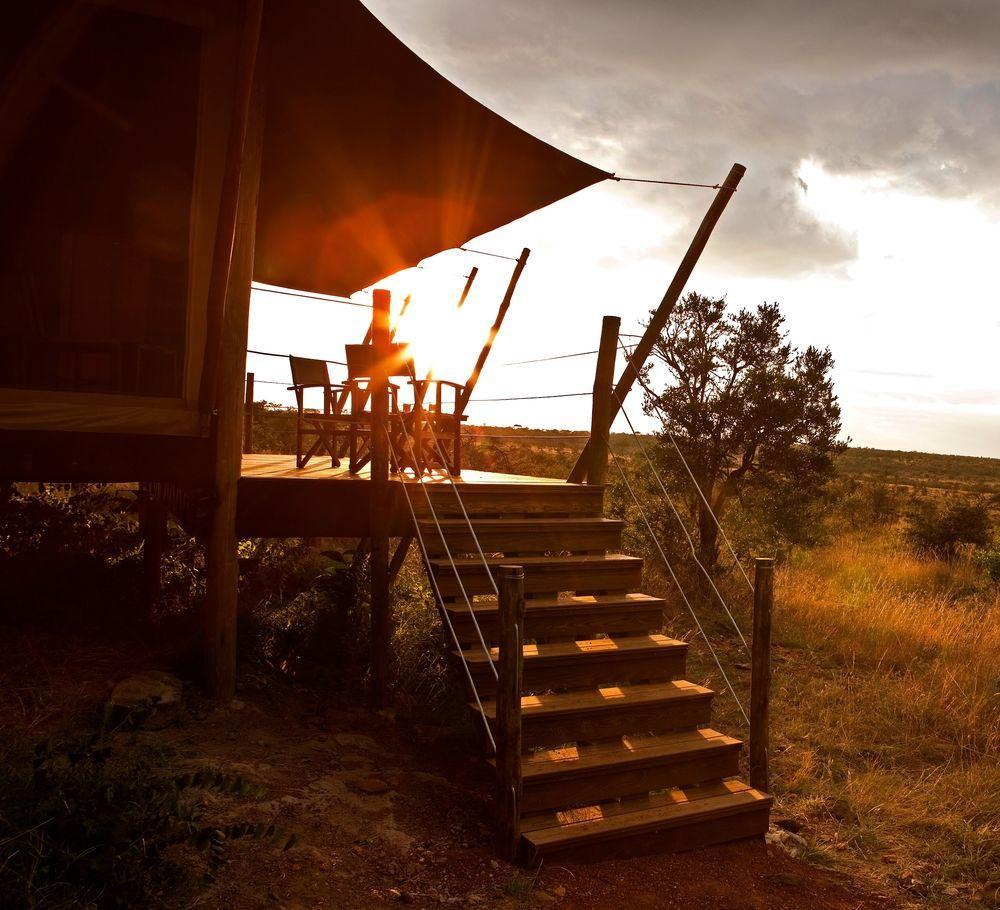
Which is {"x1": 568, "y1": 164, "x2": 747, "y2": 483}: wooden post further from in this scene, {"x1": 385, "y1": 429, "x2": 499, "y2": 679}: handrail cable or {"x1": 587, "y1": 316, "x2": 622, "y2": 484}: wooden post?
Result: {"x1": 385, "y1": 429, "x2": 499, "y2": 679}: handrail cable

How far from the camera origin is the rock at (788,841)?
423cm

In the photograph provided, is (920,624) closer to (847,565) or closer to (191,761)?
(847,565)

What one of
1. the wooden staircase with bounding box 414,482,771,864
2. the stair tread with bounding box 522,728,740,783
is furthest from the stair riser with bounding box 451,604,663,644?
the stair tread with bounding box 522,728,740,783

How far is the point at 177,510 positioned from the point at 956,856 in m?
5.45

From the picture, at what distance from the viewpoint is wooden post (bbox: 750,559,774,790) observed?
440 centimetres

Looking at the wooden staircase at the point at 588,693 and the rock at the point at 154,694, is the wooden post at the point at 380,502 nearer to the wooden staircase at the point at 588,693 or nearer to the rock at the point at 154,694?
the wooden staircase at the point at 588,693

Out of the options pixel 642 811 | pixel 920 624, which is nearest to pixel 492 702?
pixel 642 811

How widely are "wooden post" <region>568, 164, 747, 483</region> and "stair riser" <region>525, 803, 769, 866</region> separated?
280 cm

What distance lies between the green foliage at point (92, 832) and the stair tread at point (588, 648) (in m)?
1.83

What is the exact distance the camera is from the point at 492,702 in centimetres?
433

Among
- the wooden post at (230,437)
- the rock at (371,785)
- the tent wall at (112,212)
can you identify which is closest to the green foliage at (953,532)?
the rock at (371,785)

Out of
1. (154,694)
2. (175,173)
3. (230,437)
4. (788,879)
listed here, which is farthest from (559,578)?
(175,173)

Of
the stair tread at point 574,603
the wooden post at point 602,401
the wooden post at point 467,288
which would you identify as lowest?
the stair tread at point 574,603

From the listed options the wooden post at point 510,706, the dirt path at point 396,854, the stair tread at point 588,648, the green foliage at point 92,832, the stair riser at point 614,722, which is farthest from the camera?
the stair tread at point 588,648
